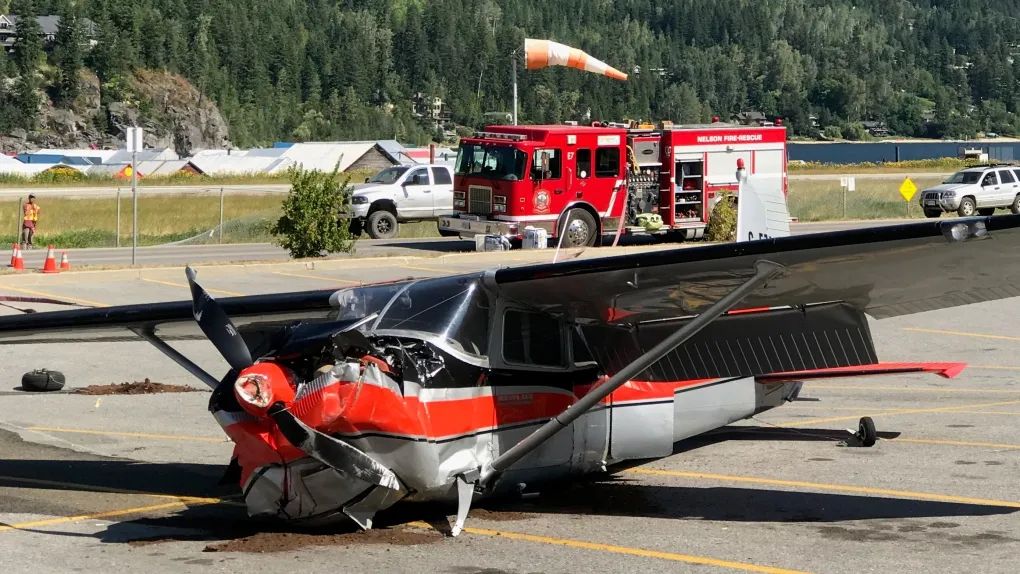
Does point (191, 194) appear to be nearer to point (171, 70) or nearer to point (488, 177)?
point (488, 177)

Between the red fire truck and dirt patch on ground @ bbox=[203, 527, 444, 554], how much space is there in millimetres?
23764

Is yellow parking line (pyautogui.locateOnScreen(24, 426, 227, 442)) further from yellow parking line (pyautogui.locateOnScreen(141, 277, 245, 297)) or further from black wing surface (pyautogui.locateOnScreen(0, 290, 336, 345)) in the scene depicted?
yellow parking line (pyautogui.locateOnScreen(141, 277, 245, 297))

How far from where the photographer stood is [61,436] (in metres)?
13.3

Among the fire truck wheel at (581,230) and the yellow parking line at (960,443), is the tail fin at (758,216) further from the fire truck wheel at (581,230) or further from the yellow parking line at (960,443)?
the fire truck wheel at (581,230)

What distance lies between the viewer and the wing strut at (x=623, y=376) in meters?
9.22

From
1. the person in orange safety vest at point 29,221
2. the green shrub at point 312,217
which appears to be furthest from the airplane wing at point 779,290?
the person in orange safety vest at point 29,221

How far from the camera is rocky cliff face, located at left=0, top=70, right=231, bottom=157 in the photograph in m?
147

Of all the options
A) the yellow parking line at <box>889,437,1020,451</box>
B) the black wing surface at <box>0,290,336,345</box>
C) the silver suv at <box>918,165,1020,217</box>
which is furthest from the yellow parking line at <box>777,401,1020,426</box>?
the silver suv at <box>918,165,1020,217</box>

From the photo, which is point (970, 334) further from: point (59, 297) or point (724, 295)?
point (59, 297)

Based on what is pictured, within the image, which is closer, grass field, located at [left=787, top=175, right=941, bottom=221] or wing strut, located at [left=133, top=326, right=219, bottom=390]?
wing strut, located at [left=133, top=326, right=219, bottom=390]

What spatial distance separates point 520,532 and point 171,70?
16968cm

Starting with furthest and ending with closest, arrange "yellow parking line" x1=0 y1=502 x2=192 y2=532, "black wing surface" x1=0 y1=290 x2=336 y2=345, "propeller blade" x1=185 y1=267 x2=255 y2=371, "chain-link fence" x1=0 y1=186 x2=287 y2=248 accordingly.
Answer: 1. "chain-link fence" x1=0 y1=186 x2=287 y2=248
2. "black wing surface" x1=0 y1=290 x2=336 y2=345
3. "yellow parking line" x1=0 y1=502 x2=192 y2=532
4. "propeller blade" x1=185 y1=267 x2=255 y2=371

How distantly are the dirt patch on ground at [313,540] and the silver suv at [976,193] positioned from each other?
137ft

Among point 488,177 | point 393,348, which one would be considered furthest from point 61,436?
point 488,177
